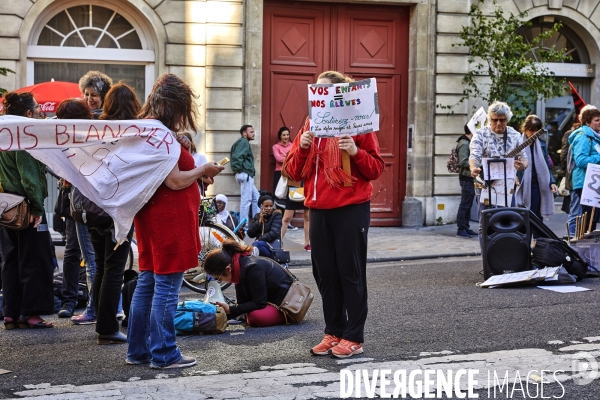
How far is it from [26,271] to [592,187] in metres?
6.61

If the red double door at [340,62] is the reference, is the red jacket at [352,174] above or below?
below

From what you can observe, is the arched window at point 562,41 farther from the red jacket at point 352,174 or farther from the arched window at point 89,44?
the red jacket at point 352,174

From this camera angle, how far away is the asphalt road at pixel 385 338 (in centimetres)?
612

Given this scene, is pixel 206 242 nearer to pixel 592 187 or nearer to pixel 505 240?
pixel 505 240

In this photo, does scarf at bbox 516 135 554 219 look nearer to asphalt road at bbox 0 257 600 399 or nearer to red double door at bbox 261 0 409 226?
asphalt road at bbox 0 257 600 399

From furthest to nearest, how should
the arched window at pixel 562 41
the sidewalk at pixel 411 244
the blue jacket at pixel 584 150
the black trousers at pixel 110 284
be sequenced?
1. the arched window at pixel 562 41
2. the sidewalk at pixel 411 244
3. the blue jacket at pixel 584 150
4. the black trousers at pixel 110 284

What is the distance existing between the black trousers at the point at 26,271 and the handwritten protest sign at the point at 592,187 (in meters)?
6.35

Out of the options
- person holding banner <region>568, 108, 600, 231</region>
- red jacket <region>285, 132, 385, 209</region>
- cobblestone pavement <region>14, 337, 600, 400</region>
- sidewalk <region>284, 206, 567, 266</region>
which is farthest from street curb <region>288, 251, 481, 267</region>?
cobblestone pavement <region>14, 337, 600, 400</region>

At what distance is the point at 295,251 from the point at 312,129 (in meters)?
7.15

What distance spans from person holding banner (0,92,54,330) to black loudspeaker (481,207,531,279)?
4450mm

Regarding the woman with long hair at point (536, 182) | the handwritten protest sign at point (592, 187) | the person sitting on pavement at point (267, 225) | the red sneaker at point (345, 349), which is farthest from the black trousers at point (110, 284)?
the handwritten protest sign at point (592, 187)

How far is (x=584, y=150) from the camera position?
11867mm

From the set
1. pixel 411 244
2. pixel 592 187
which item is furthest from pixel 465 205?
pixel 592 187

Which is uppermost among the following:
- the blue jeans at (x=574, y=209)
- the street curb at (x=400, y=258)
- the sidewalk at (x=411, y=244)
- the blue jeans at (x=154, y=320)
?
the blue jeans at (x=574, y=209)
